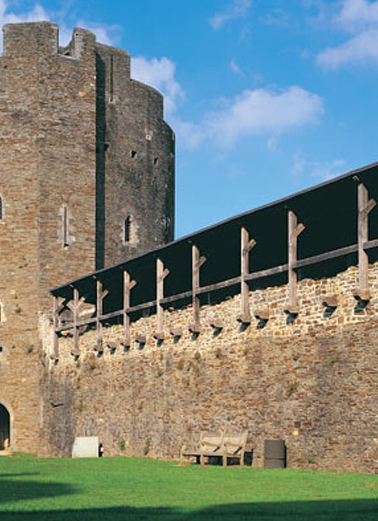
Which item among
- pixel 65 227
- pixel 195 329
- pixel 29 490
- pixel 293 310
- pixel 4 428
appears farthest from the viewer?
pixel 4 428

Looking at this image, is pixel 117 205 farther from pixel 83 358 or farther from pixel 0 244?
pixel 83 358

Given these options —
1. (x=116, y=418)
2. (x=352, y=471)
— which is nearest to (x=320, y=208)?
(x=352, y=471)

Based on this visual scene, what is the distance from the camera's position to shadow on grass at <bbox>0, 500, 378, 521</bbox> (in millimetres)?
8625

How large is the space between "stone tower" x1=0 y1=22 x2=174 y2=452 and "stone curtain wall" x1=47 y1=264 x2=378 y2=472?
5.19m

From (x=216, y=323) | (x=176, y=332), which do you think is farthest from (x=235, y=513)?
(x=176, y=332)

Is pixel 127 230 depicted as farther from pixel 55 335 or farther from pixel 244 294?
pixel 244 294

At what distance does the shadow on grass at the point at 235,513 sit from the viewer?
862 cm

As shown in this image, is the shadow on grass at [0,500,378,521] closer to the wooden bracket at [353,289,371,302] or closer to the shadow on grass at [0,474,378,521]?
the shadow on grass at [0,474,378,521]

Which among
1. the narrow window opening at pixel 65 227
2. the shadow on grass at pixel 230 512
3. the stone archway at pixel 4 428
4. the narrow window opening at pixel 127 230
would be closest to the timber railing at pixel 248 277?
the narrow window opening at pixel 65 227

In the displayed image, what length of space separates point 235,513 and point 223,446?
325 inches

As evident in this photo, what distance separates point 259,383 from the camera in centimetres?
1762

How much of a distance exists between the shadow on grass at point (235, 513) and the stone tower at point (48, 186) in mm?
20736

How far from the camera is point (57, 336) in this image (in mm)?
29000

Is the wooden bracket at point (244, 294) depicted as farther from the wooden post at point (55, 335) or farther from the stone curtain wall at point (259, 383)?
the wooden post at point (55, 335)
